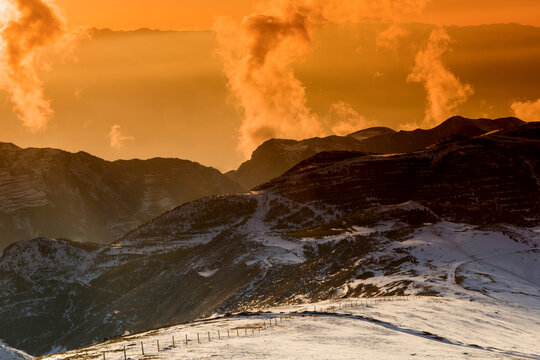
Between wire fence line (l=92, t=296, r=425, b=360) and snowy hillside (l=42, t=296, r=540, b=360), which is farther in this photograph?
snowy hillside (l=42, t=296, r=540, b=360)

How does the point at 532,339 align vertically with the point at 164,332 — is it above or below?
below

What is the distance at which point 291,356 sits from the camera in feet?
258

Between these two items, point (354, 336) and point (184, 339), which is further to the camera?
point (354, 336)

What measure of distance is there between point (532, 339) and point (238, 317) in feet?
159

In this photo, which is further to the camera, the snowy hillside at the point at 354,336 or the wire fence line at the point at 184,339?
the snowy hillside at the point at 354,336

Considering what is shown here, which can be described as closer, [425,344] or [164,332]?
[425,344]

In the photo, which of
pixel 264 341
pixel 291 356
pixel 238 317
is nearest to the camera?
pixel 291 356

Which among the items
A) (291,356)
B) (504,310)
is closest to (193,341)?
(291,356)

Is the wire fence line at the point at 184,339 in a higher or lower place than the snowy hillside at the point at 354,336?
higher

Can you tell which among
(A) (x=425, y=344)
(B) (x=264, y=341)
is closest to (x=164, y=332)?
(B) (x=264, y=341)

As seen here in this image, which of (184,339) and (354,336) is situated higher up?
(184,339)

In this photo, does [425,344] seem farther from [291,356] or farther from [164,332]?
[164,332]

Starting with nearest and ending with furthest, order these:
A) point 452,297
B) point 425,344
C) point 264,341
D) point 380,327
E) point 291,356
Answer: point 291,356
point 264,341
point 425,344
point 380,327
point 452,297

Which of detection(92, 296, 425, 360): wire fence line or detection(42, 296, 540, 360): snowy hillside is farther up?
detection(92, 296, 425, 360): wire fence line
